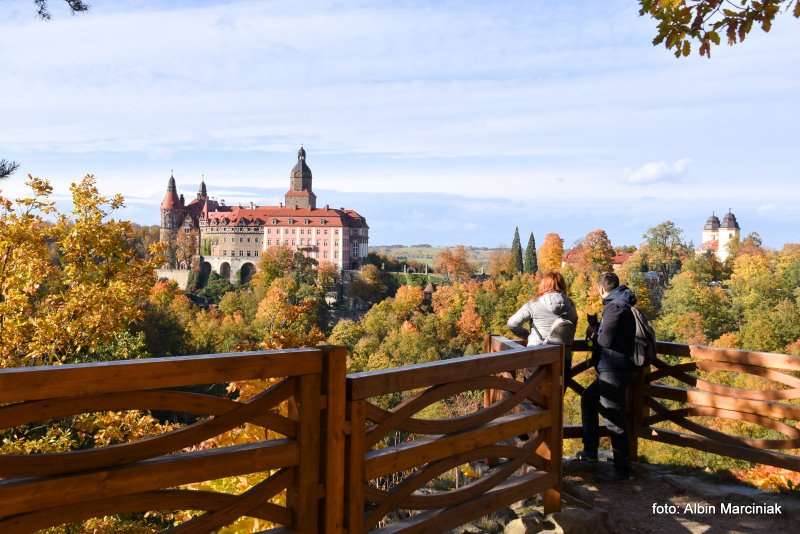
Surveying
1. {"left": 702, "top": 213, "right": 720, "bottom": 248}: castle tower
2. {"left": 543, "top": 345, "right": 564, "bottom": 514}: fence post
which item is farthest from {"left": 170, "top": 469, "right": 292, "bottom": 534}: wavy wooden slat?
{"left": 702, "top": 213, "right": 720, "bottom": 248}: castle tower

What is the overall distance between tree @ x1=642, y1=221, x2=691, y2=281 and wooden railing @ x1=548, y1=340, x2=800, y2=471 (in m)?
78.6

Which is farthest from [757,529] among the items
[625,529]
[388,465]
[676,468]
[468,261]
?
[468,261]

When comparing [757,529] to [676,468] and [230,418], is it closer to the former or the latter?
[676,468]

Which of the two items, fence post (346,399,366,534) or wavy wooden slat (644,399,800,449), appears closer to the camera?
fence post (346,399,366,534)

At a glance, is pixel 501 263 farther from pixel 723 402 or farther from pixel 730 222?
pixel 723 402

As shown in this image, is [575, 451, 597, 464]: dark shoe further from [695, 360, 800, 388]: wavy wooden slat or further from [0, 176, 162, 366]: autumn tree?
[0, 176, 162, 366]: autumn tree

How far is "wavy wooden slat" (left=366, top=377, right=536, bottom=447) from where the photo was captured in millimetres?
3619

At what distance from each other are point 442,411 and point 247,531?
33.0 metres

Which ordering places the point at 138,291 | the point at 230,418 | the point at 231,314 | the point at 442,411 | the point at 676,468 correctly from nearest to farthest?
the point at 230,418, the point at 676,468, the point at 138,291, the point at 442,411, the point at 231,314

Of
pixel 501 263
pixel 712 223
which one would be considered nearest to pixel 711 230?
pixel 712 223

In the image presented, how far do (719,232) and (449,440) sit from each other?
119m

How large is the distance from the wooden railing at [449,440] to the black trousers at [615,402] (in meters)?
1.31

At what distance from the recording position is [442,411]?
1502 inches

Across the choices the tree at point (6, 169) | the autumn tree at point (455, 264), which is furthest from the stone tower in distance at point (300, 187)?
the tree at point (6, 169)
